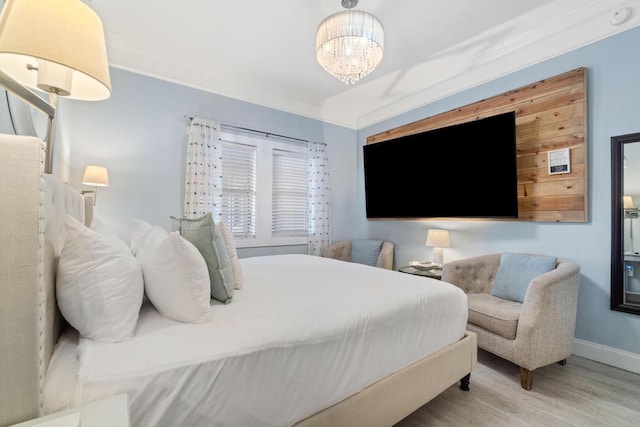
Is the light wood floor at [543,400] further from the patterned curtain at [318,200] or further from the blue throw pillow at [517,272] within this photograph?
the patterned curtain at [318,200]

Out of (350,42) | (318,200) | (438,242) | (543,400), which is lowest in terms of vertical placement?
(543,400)

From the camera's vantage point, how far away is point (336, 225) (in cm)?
458

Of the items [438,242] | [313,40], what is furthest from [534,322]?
Answer: [313,40]

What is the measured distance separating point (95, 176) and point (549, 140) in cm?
417

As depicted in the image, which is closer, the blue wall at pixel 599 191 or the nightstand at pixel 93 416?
the nightstand at pixel 93 416

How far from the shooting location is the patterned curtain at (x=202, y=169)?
3.22 metres

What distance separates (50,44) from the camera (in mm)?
917

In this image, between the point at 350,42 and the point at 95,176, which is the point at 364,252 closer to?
the point at 350,42

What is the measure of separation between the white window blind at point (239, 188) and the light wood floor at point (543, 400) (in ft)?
9.03

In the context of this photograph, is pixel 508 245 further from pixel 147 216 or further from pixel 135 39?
pixel 135 39

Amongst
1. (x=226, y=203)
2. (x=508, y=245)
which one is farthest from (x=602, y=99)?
(x=226, y=203)

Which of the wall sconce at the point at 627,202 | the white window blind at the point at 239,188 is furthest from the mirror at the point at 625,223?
the white window blind at the point at 239,188

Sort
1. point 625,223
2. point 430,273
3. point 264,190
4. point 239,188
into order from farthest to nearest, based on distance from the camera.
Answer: point 264,190 → point 239,188 → point 430,273 → point 625,223

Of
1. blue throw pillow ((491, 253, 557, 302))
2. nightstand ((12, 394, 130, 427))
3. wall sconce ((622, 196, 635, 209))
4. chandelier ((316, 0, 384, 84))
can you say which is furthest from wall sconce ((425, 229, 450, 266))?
nightstand ((12, 394, 130, 427))
